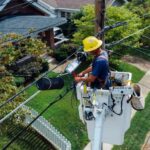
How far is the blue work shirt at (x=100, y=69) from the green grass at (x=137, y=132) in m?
9.03

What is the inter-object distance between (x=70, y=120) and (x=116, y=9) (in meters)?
9.22

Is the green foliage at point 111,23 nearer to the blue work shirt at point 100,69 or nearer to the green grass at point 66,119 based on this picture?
the green grass at point 66,119

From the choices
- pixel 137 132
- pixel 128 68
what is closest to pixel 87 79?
pixel 137 132

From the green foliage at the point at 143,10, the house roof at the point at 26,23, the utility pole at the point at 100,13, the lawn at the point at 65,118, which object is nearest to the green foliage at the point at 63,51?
the house roof at the point at 26,23

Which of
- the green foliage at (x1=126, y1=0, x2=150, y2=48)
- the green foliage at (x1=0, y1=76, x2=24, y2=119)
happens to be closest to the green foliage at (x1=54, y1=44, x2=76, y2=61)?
the green foliage at (x1=126, y1=0, x2=150, y2=48)

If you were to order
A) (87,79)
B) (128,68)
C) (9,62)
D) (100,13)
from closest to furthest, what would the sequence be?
(87,79), (100,13), (9,62), (128,68)

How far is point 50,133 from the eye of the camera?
14898 mm

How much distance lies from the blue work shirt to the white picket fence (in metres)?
7.48

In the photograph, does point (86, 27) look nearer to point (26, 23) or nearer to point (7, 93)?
point (26, 23)

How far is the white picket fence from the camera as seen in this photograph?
14422 mm

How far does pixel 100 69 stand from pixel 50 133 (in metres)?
8.40

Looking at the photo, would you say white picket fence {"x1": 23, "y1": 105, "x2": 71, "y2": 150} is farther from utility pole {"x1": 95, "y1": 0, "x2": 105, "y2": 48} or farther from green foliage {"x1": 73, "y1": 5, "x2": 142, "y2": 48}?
green foliage {"x1": 73, "y1": 5, "x2": 142, "y2": 48}

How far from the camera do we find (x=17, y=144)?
47.8ft

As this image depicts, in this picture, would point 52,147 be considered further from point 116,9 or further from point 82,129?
point 116,9
